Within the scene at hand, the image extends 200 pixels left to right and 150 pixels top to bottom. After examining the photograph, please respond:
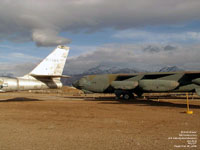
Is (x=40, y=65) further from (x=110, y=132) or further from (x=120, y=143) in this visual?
(x=120, y=143)

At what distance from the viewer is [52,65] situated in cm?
2259

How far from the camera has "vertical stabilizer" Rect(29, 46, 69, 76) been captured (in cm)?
2245

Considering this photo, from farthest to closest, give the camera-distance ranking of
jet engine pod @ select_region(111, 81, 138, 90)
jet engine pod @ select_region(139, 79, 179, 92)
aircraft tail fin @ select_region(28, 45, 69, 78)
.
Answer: jet engine pod @ select_region(111, 81, 138, 90) → aircraft tail fin @ select_region(28, 45, 69, 78) → jet engine pod @ select_region(139, 79, 179, 92)

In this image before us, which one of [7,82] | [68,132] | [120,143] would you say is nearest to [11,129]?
[68,132]

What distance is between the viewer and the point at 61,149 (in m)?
5.79

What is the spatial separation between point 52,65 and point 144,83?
1018 cm

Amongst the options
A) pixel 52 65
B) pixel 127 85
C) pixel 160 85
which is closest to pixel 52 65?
pixel 52 65

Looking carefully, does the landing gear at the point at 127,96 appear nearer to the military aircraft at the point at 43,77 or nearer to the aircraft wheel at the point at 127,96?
the aircraft wheel at the point at 127,96

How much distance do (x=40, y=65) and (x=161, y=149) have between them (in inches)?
748

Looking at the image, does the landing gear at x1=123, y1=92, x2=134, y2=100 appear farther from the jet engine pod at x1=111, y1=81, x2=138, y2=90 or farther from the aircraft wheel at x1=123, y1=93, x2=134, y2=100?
the jet engine pod at x1=111, y1=81, x2=138, y2=90

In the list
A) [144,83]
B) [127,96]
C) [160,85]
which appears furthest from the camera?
[127,96]

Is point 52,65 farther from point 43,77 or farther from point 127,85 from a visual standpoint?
point 127,85

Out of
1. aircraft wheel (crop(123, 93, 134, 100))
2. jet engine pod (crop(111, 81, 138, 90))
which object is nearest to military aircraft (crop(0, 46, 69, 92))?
jet engine pod (crop(111, 81, 138, 90))

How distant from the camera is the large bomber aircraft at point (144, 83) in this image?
21438 millimetres
